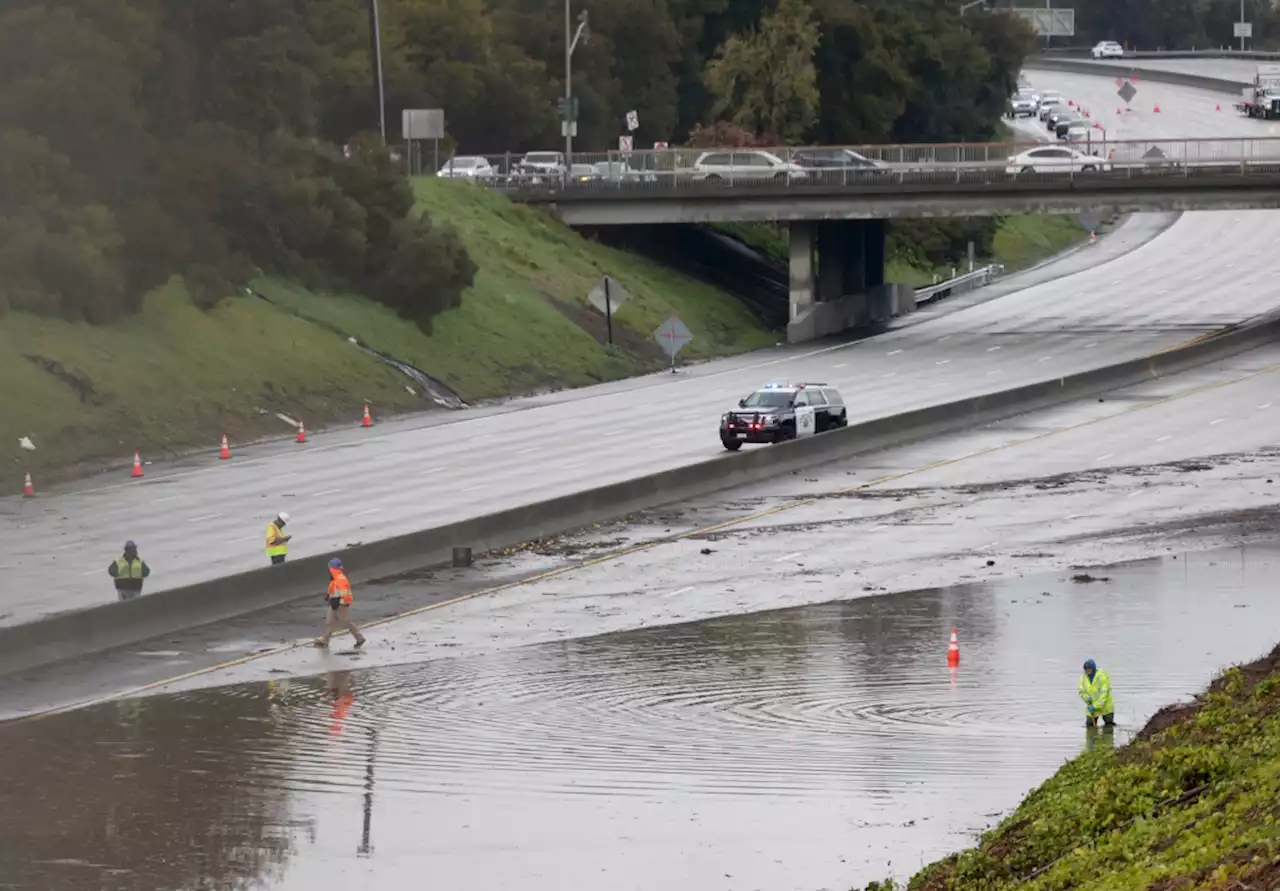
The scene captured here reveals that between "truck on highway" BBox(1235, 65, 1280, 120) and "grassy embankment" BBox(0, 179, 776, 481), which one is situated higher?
"truck on highway" BBox(1235, 65, 1280, 120)

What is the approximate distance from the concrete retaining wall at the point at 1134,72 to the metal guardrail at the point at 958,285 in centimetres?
5731

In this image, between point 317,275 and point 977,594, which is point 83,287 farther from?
point 977,594

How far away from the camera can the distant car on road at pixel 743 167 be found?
80688 millimetres

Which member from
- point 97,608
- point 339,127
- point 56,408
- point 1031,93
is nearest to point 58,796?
point 97,608

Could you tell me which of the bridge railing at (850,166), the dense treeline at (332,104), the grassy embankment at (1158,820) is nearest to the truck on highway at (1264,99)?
the dense treeline at (332,104)

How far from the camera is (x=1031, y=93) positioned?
523ft

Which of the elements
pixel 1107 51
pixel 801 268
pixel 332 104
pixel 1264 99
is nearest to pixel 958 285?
pixel 801 268

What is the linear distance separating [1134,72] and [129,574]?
490 ft

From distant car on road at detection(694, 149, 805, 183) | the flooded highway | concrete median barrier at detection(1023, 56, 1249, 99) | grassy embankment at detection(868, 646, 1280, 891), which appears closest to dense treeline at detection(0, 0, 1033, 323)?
distant car on road at detection(694, 149, 805, 183)

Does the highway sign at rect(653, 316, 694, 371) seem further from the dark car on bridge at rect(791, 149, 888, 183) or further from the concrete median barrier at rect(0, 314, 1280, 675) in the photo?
the dark car on bridge at rect(791, 149, 888, 183)

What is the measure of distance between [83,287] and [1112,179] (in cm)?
3549

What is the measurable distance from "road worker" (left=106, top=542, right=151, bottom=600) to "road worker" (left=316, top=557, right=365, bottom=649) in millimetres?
2549

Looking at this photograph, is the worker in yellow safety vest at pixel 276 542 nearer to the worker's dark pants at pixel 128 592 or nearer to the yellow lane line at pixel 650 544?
the yellow lane line at pixel 650 544

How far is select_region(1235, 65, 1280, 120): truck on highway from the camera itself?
13925 cm
